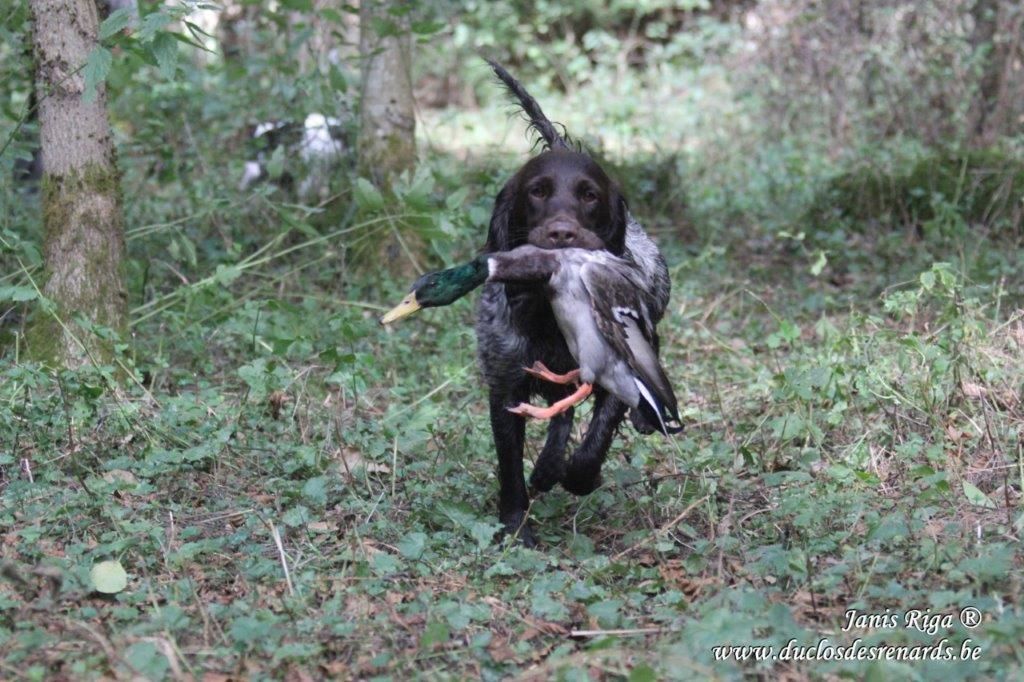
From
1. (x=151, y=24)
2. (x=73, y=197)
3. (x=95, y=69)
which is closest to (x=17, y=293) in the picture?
(x=73, y=197)

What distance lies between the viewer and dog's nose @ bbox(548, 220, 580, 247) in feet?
14.4

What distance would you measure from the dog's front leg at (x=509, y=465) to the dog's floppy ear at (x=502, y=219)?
23.2 inches

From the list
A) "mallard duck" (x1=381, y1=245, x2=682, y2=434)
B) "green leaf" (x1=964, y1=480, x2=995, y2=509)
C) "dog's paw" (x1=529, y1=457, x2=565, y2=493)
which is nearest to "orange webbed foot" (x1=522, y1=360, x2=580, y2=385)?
"mallard duck" (x1=381, y1=245, x2=682, y2=434)

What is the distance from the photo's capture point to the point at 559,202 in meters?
4.75

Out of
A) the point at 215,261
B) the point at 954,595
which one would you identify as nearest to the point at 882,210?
the point at 215,261

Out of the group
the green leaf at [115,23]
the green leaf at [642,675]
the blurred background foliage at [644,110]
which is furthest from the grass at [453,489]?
the green leaf at [115,23]

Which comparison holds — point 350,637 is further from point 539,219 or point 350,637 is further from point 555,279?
point 539,219

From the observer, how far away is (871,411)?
573 centimetres

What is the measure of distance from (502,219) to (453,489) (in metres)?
1.08

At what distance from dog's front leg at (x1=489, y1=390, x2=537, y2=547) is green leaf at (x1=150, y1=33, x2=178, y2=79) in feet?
5.71

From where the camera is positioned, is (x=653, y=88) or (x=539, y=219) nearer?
(x=539, y=219)

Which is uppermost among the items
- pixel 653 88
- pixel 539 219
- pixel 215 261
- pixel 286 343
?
pixel 539 219

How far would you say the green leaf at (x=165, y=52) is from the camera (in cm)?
480

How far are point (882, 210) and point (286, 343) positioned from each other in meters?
5.06
